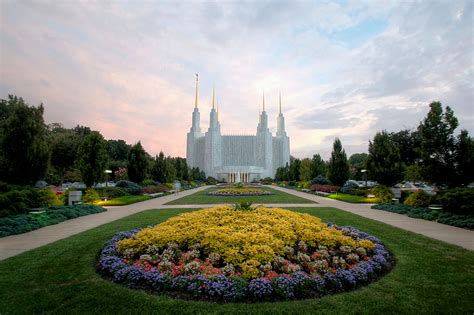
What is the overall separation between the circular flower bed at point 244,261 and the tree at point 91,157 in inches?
489

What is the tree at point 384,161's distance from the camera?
17156 mm

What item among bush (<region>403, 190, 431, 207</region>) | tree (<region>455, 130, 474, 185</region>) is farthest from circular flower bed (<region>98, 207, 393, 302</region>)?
tree (<region>455, 130, 474, 185</region>)

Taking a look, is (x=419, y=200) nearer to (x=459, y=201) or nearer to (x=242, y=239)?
(x=459, y=201)

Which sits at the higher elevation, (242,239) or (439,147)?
(439,147)

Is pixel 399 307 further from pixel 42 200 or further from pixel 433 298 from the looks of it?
pixel 42 200

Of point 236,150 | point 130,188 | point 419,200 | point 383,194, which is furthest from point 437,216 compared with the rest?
point 236,150

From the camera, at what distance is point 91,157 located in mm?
17562

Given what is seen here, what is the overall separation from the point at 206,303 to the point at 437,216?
1104 cm

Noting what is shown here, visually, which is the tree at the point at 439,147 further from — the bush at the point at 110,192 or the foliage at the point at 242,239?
the bush at the point at 110,192

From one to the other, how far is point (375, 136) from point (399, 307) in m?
16.6

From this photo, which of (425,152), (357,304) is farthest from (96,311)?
(425,152)

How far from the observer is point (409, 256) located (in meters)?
5.77

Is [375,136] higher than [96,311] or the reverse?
higher

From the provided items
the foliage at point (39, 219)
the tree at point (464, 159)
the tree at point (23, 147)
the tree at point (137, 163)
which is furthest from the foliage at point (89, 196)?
the tree at point (464, 159)
